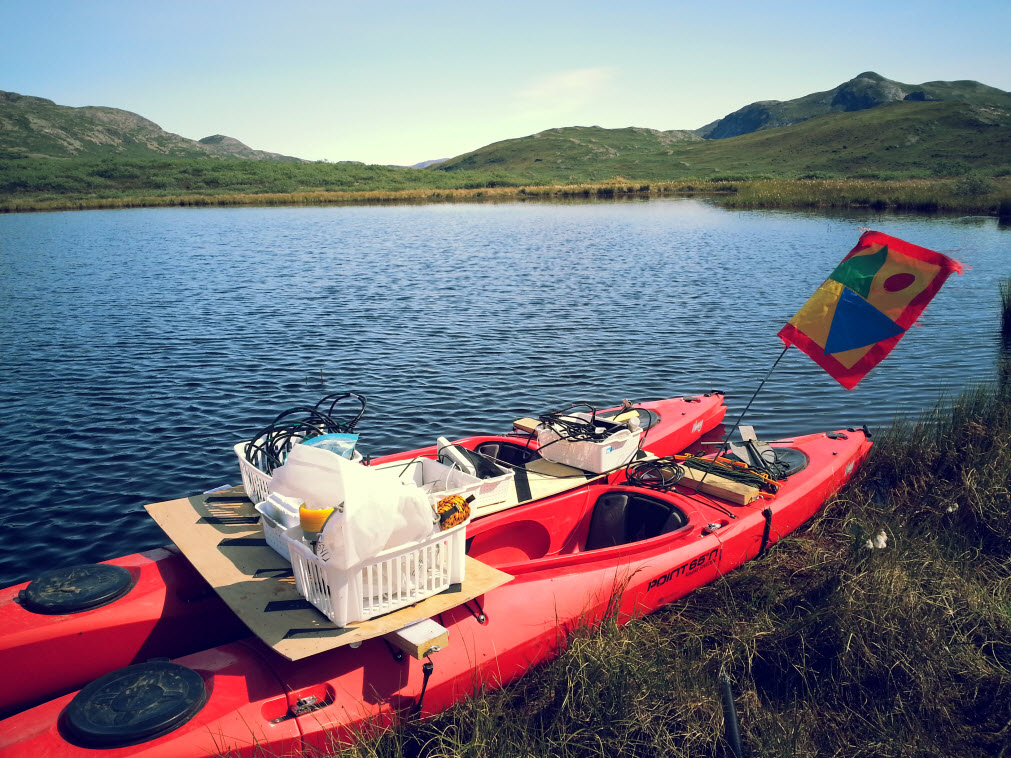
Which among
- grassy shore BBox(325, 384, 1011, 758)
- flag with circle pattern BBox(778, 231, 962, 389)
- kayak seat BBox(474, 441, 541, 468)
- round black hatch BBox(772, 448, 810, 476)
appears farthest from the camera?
kayak seat BBox(474, 441, 541, 468)

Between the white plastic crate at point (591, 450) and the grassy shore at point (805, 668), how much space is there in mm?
1651

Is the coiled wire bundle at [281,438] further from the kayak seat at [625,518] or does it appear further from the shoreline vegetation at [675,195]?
the shoreline vegetation at [675,195]

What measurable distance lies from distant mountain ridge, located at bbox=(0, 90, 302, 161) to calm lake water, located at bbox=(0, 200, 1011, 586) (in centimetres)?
11765

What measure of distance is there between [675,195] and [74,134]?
144062mm

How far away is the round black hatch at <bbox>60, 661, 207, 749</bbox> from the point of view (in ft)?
11.9

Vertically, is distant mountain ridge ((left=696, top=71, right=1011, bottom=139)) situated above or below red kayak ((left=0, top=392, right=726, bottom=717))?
above

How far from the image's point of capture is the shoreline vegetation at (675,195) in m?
35.9

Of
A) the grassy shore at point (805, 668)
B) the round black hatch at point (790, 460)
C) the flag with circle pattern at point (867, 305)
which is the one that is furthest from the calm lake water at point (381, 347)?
the grassy shore at point (805, 668)

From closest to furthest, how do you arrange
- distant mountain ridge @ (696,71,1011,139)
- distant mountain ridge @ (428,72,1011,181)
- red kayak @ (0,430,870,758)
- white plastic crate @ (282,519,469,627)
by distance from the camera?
1. red kayak @ (0,430,870,758)
2. white plastic crate @ (282,519,469,627)
3. distant mountain ridge @ (428,72,1011,181)
4. distant mountain ridge @ (696,71,1011,139)

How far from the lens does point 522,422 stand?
8.23 m

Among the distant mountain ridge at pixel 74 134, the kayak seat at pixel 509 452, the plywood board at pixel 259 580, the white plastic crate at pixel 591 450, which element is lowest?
the kayak seat at pixel 509 452

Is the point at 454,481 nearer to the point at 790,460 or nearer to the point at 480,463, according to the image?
the point at 480,463

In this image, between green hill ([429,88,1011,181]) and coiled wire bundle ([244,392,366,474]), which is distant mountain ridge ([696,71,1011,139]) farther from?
coiled wire bundle ([244,392,366,474])

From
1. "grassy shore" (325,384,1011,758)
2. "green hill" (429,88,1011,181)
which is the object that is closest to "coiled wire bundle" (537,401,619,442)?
"grassy shore" (325,384,1011,758)
